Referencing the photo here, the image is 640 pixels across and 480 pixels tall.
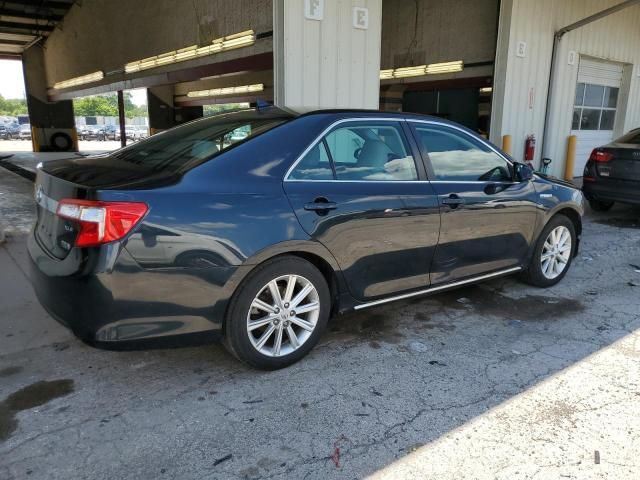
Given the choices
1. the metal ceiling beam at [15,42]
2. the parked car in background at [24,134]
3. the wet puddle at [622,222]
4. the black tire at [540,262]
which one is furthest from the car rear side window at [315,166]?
the parked car in background at [24,134]

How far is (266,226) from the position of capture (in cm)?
290

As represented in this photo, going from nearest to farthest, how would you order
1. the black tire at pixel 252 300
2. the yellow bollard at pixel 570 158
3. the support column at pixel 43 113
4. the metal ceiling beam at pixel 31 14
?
the black tire at pixel 252 300 < the yellow bollard at pixel 570 158 < the metal ceiling beam at pixel 31 14 < the support column at pixel 43 113

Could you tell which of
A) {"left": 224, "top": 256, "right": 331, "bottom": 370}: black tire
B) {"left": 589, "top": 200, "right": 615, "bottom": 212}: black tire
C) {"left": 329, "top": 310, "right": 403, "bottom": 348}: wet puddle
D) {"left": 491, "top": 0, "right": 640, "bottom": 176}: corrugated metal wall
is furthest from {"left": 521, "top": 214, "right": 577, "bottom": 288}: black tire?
{"left": 491, "top": 0, "right": 640, "bottom": 176}: corrugated metal wall

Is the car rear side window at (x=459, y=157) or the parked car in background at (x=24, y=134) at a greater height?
the car rear side window at (x=459, y=157)

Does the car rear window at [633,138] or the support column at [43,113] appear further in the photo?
the support column at [43,113]

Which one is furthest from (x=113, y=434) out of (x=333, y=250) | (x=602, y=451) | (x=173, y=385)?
(x=602, y=451)

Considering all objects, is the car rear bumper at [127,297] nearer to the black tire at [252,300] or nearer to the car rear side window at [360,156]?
the black tire at [252,300]

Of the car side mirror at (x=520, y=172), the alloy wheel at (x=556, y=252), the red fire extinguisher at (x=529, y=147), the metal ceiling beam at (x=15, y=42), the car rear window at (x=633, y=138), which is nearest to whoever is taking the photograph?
the car side mirror at (x=520, y=172)

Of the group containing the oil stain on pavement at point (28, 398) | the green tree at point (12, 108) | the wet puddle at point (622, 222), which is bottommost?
the wet puddle at point (622, 222)

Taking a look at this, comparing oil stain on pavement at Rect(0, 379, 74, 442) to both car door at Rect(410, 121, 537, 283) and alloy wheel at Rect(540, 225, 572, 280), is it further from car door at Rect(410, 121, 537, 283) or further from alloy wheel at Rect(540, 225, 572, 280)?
alloy wheel at Rect(540, 225, 572, 280)

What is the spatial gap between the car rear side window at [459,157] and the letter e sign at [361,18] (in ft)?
11.6

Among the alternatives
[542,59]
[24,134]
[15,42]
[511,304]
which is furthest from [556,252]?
[24,134]

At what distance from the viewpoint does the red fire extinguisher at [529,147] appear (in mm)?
9984

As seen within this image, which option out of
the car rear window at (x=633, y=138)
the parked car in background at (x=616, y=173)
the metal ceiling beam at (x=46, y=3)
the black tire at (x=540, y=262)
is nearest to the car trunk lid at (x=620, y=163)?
the parked car in background at (x=616, y=173)
